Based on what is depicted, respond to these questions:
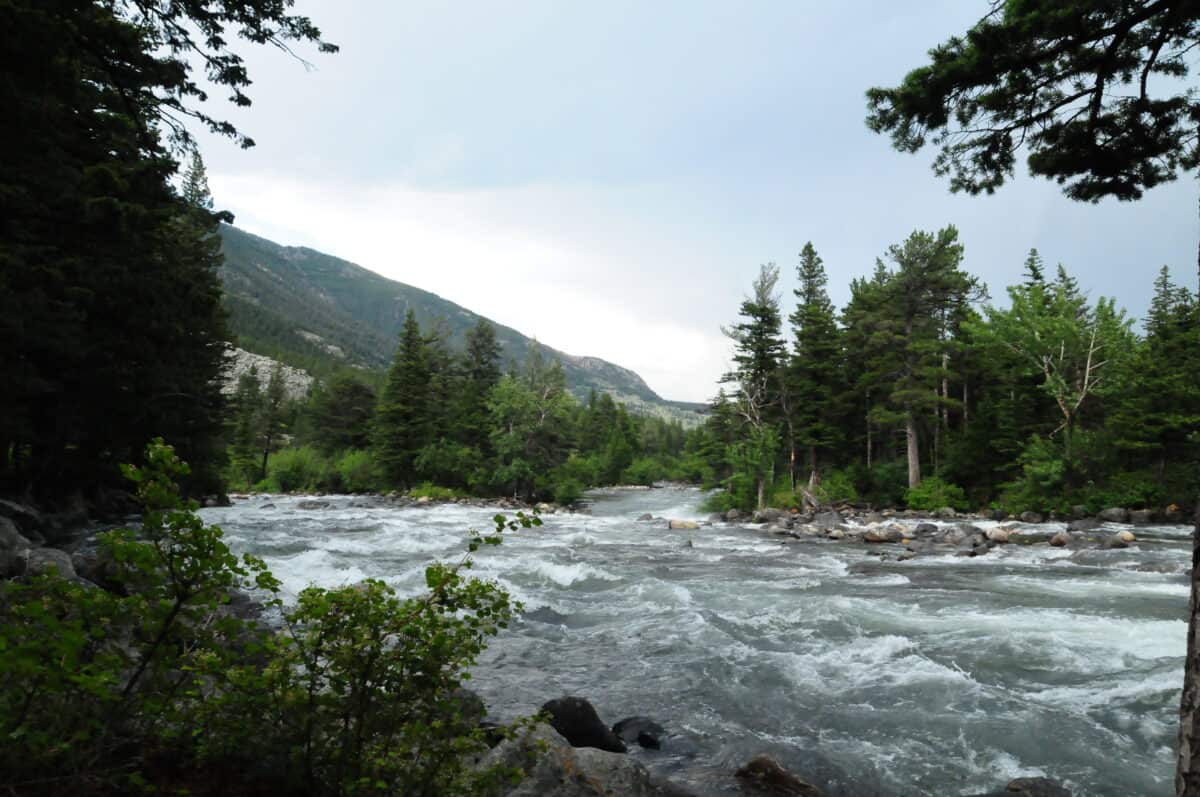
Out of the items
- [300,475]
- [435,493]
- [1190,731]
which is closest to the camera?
[1190,731]

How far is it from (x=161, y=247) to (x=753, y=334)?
27.3 meters

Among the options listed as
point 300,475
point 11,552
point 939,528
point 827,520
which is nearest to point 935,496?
point 827,520

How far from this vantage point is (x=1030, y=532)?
65.1 ft

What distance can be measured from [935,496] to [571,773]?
2915 centimetres

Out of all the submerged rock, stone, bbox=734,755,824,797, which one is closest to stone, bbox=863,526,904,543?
the submerged rock

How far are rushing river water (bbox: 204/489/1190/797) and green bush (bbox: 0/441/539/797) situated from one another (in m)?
3.20

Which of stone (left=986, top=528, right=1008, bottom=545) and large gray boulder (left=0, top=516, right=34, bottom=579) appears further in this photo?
stone (left=986, top=528, right=1008, bottom=545)

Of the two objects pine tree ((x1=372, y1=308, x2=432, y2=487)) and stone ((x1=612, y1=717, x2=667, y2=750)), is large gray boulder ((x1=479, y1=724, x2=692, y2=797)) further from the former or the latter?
pine tree ((x1=372, y1=308, x2=432, y2=487))

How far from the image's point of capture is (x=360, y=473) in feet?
152

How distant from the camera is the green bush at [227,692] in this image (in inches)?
88.3

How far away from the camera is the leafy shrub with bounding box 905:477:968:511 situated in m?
27.5

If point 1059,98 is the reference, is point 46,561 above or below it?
below

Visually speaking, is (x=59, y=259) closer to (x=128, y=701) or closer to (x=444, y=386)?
(x=128, y=701)

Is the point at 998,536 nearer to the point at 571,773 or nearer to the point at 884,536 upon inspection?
the point at 884,536
